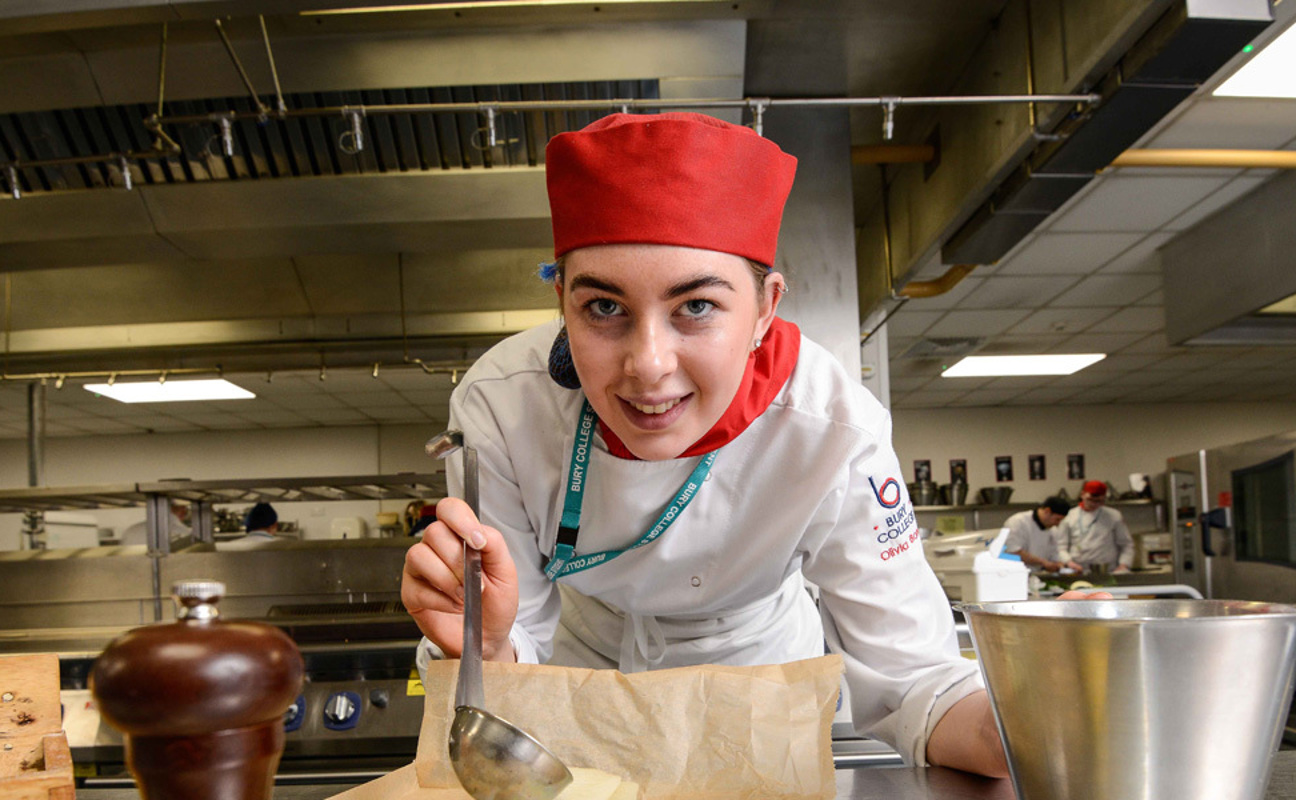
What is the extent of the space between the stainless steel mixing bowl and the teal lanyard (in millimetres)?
612

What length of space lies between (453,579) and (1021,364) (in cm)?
876

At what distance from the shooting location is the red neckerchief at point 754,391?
108cm

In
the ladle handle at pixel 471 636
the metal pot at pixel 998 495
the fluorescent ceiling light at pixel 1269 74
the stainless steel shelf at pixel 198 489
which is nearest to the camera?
the ladle handle at pixel 471 636

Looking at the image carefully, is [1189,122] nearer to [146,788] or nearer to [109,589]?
[146,788]

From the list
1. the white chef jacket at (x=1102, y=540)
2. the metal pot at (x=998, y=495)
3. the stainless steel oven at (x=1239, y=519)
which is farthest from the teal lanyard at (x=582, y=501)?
the metal pot at (x=998, y=495)

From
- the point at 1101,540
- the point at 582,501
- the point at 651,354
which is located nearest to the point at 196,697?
the point at 651,354

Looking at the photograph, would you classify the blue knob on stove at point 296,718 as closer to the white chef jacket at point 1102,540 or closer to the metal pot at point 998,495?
the white chef jacket at point 1102,540

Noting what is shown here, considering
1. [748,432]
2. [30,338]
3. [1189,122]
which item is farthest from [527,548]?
[30,338]

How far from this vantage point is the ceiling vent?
752 centimetres

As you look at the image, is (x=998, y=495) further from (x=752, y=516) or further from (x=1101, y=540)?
(x=752, y=516)

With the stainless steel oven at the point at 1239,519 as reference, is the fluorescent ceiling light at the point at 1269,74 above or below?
above

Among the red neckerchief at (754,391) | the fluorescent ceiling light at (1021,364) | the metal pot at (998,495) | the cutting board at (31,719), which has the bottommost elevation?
the metal pot at (998,495)

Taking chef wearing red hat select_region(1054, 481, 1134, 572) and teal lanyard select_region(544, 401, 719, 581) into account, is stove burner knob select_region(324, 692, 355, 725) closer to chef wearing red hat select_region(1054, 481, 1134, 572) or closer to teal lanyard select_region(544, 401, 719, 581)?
teal lanyard select_region(544, 401, 719, 581)

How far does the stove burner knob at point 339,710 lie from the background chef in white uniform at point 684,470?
139 cm
